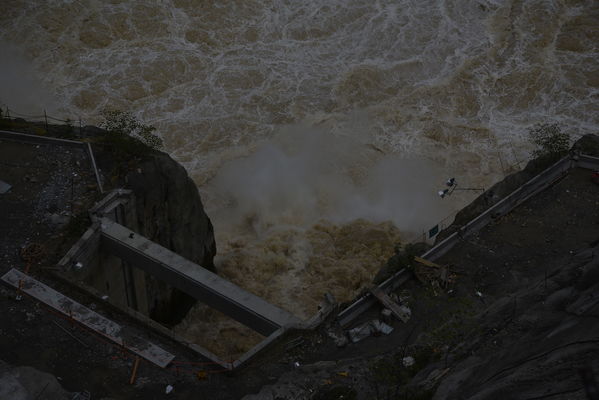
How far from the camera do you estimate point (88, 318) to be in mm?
20672

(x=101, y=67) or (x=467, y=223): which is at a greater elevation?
(x=467, y=223)

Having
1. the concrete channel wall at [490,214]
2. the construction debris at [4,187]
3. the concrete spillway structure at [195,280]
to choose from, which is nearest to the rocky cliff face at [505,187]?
the concrete channel wall at [490,214]

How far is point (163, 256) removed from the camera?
23.4 metres

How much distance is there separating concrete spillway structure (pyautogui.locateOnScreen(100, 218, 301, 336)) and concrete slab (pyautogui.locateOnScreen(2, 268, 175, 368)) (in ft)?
9.55

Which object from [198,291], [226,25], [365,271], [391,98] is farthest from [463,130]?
[198,291]

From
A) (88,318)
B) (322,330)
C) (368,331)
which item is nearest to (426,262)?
(368,331)

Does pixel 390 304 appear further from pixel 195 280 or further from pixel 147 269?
pixel 147 269

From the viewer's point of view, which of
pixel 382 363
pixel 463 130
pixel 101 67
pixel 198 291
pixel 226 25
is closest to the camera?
pixel 382 363

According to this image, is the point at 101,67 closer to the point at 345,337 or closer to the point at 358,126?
the point at 358,126

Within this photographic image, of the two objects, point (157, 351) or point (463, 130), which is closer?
point (157, 351)

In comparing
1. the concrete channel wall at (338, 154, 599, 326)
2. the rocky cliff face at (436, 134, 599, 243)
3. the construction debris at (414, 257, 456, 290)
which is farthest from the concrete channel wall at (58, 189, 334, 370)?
the rocky cliff face at (436, 134, 599, 243)

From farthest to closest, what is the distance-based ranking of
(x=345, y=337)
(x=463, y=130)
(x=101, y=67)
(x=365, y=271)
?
1. (x=101, y=67)
2. (x=463, y=130)
3. (x=365, y=271)
4. (x=345, y=337)

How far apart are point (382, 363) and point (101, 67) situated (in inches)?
1101

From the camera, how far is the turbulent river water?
31.6m
